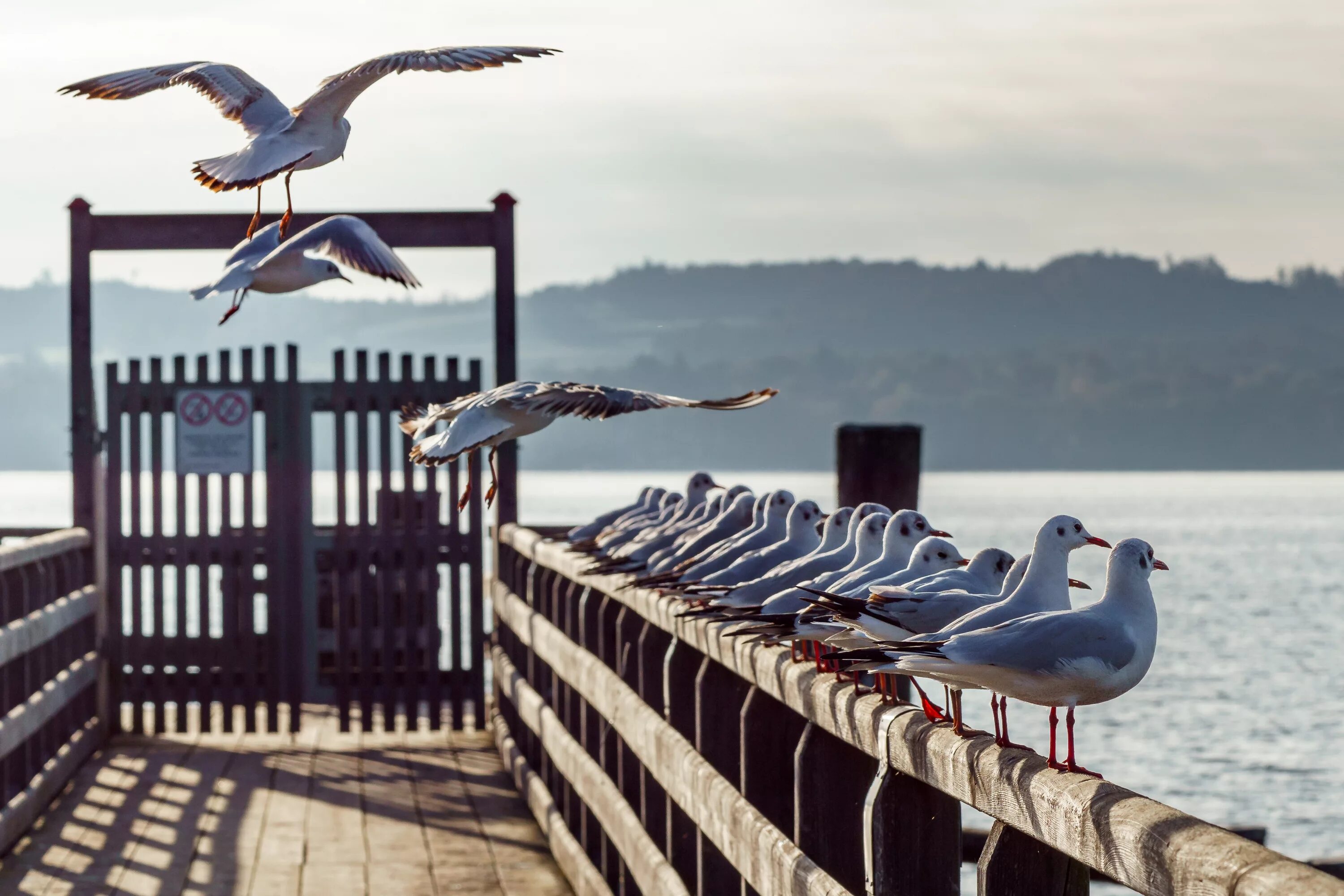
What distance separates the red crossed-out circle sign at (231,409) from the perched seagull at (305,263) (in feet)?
25.6

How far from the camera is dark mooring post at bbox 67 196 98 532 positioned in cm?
1132

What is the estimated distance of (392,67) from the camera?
298cm

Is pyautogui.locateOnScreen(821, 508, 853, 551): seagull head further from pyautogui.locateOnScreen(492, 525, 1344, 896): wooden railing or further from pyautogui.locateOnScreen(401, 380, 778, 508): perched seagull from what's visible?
pyautogui.locateOnScreen(401, 380, 778, 508): perched seagull

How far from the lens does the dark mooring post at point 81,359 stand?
11.3m

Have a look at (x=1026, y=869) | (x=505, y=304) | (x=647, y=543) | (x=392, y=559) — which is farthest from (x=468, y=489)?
(x=392, y=559)

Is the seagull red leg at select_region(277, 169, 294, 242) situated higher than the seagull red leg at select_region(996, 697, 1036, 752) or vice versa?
the seagull red leg at select_region(277, 169, 294, 242)

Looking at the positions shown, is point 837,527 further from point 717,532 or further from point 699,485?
point 699,485

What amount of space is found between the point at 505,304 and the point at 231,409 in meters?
1.82

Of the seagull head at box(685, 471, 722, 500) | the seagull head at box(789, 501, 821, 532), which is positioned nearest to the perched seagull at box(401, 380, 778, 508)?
the seagull head at box(789, 501, 821, 532)

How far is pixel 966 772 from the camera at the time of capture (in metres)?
3.21

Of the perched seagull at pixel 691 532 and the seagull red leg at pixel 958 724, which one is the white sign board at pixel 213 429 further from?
the seagull red leg at pixel 958 724

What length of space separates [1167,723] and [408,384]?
22.5 meters

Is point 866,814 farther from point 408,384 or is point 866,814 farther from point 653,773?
point 408,384

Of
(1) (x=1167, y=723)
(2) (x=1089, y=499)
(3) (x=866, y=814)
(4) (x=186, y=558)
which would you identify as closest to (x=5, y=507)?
(2) (x=1089, y=499)
